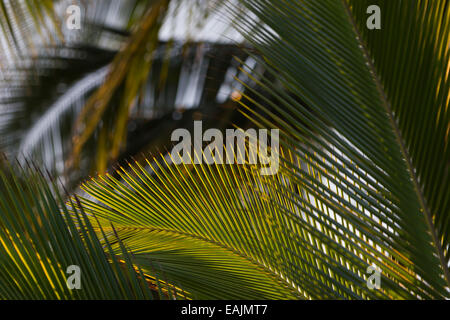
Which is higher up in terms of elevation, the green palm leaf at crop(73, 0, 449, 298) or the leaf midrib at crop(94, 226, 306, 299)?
the green palm leaf at crop(73, 0, 449, 298)

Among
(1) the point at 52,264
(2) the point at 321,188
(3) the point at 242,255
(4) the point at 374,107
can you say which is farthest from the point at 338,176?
(1) the point at 52,264

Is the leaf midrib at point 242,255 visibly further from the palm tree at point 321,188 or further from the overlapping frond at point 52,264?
the overlapping frond at point 52,264

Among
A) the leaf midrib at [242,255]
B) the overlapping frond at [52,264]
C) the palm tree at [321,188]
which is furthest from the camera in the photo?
the leaf midrib at [242,255]

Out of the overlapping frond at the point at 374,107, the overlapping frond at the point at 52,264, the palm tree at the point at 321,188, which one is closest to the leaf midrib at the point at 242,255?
the palm tree at the point at 321,188

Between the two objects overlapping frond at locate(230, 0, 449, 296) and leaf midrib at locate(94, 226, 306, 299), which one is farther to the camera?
leaf midrib at locate(94, 226, 306, 299)

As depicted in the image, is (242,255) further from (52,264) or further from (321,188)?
(52,264)

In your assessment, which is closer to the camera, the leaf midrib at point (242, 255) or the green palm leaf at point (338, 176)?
the green palm leaf at point (338, 176)

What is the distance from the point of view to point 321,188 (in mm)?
1200


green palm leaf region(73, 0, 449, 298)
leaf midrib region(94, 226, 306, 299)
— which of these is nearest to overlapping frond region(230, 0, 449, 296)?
green palm leaf region(73, 0, 449, 298)

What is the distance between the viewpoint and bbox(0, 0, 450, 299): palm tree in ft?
3.43

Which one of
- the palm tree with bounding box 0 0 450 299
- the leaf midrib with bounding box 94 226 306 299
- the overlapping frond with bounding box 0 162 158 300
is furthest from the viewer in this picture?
the leaf midrib with bounding box 94 226 306 299

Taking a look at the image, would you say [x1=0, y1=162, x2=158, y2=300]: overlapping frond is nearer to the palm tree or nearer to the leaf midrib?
the palm tree

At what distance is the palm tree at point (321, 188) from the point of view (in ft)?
3.43
